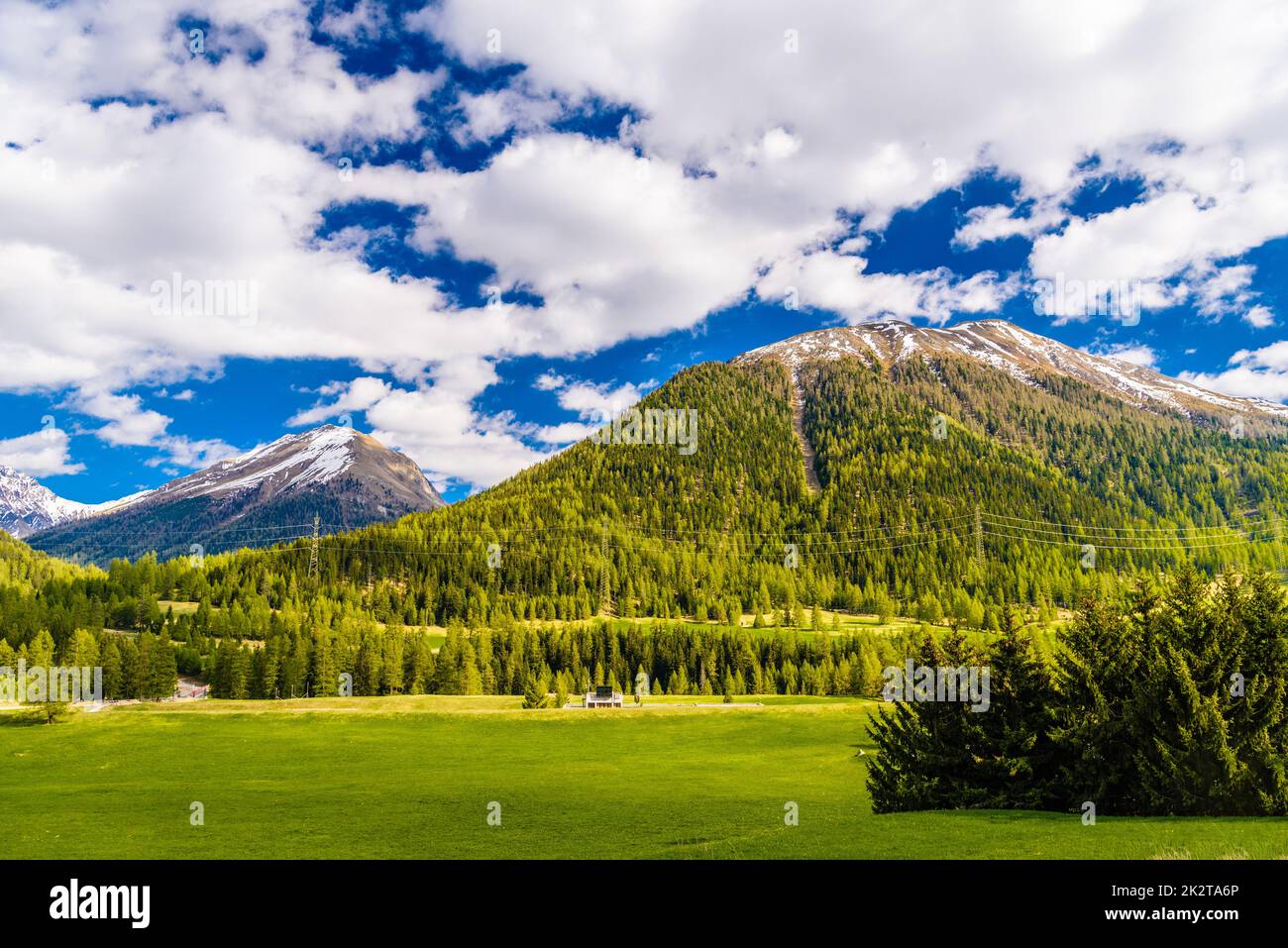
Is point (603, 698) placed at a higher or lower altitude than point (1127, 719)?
lower

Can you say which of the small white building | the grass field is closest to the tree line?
the grass field

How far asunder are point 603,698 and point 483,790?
60104 mm

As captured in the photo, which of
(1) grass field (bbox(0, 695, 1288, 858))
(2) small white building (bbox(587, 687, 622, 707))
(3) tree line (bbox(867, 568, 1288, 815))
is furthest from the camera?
(2) small white building (bbox(587, 687, 622, 707))

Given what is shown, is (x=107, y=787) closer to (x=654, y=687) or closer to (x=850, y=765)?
(x=850, y=765)

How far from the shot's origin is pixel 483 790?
50.5 metres

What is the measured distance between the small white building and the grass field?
9.48 metres

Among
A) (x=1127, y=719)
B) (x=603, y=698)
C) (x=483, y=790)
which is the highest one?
(x=1127, y=719)

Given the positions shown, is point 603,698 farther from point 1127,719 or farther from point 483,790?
point 1127,719

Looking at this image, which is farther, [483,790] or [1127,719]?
[483,790]

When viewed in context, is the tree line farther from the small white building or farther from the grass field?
the small white building

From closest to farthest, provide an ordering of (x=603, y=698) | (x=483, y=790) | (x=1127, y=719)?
(x=1127, y=719)
(x=483, y=790)
(x=603, y=698)

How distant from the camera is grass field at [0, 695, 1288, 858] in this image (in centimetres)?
2791

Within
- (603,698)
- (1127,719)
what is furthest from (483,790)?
(603,698)

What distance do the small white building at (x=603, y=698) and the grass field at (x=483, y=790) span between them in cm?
948
